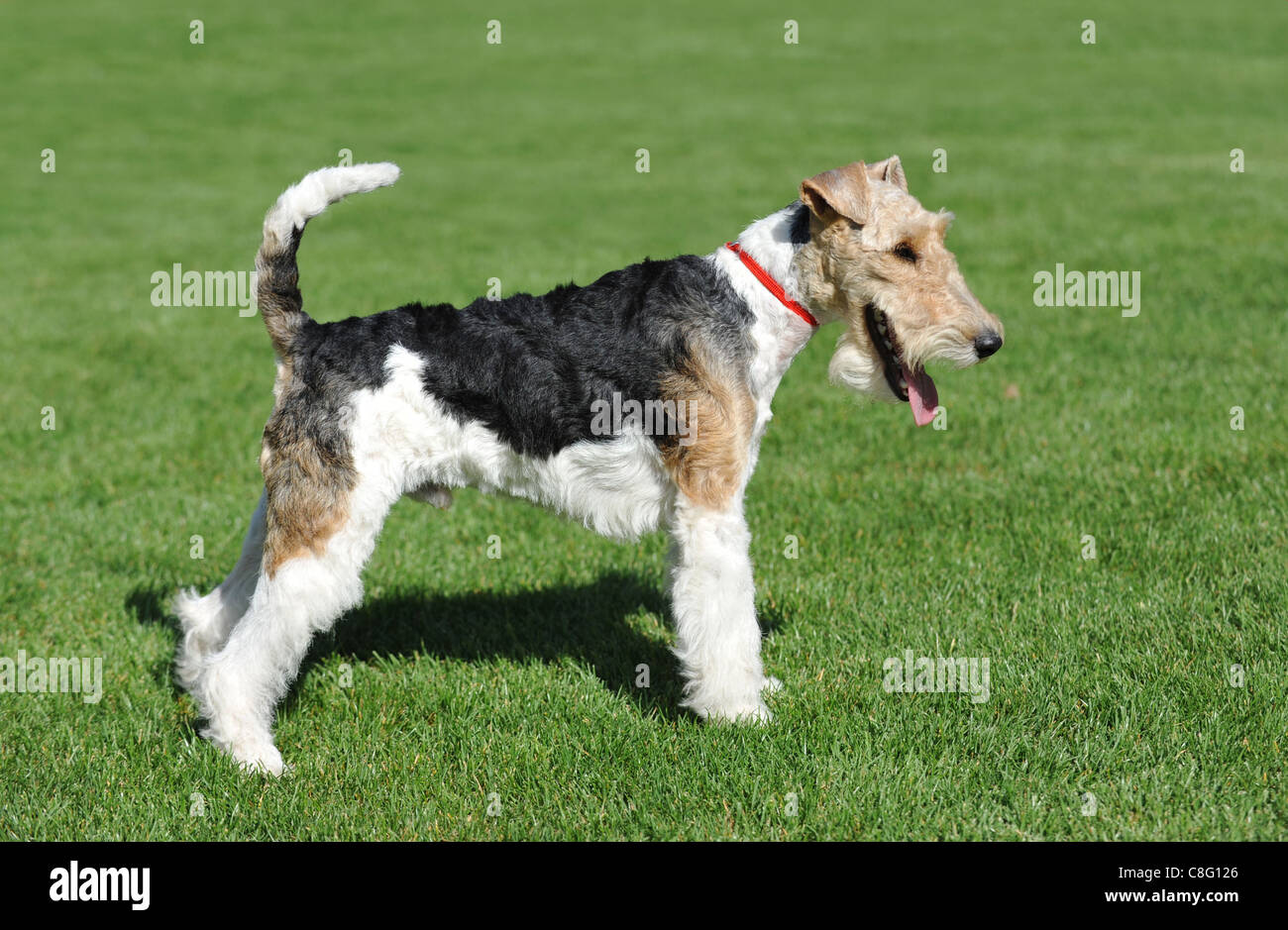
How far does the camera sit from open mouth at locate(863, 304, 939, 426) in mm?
4922

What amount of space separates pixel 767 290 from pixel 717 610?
1.41m

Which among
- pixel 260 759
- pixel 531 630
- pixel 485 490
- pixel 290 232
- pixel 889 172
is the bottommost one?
pixel 260 759

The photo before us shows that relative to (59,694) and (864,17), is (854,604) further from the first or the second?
(864,17)

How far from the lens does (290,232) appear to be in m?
4.84

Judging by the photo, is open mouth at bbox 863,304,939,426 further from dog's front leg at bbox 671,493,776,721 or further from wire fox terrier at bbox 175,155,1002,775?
dog's front leg at bbox 671,493,776,721

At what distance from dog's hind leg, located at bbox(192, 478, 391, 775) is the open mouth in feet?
7.24

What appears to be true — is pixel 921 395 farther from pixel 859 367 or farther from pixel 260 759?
pixel 260 759

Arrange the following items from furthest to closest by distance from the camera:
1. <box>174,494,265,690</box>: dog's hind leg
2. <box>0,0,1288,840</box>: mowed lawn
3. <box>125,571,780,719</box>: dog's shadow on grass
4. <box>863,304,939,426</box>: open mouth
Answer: <box>125,571,780,719</box>: dog's shadow on grass → <box>174,494,265,690</box>: dog's hind leg → <box>863,304,939,426</box>: open mouth → <box>0,0,1288,840</box>: mowed lawn

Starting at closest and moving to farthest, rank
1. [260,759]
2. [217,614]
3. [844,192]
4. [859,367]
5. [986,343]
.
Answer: [986,343], [844,192], [260,759], [859,367], [217,614]

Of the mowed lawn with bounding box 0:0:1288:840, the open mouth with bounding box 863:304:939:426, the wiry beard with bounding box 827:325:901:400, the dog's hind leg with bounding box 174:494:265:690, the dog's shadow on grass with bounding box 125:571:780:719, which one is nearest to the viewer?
the mowed lawn with bounding box 0:0:1288:840

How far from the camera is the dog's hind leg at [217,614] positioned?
218 inches

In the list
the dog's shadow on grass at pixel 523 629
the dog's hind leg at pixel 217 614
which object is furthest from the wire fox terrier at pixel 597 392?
the dog's shadow on grass at pixel 523 629

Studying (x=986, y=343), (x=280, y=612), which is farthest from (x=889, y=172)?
(x=280, y=612)

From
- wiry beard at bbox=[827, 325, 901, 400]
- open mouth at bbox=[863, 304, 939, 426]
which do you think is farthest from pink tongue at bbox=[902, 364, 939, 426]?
wiry beard at bbox=[827, 325, 901, 400]
